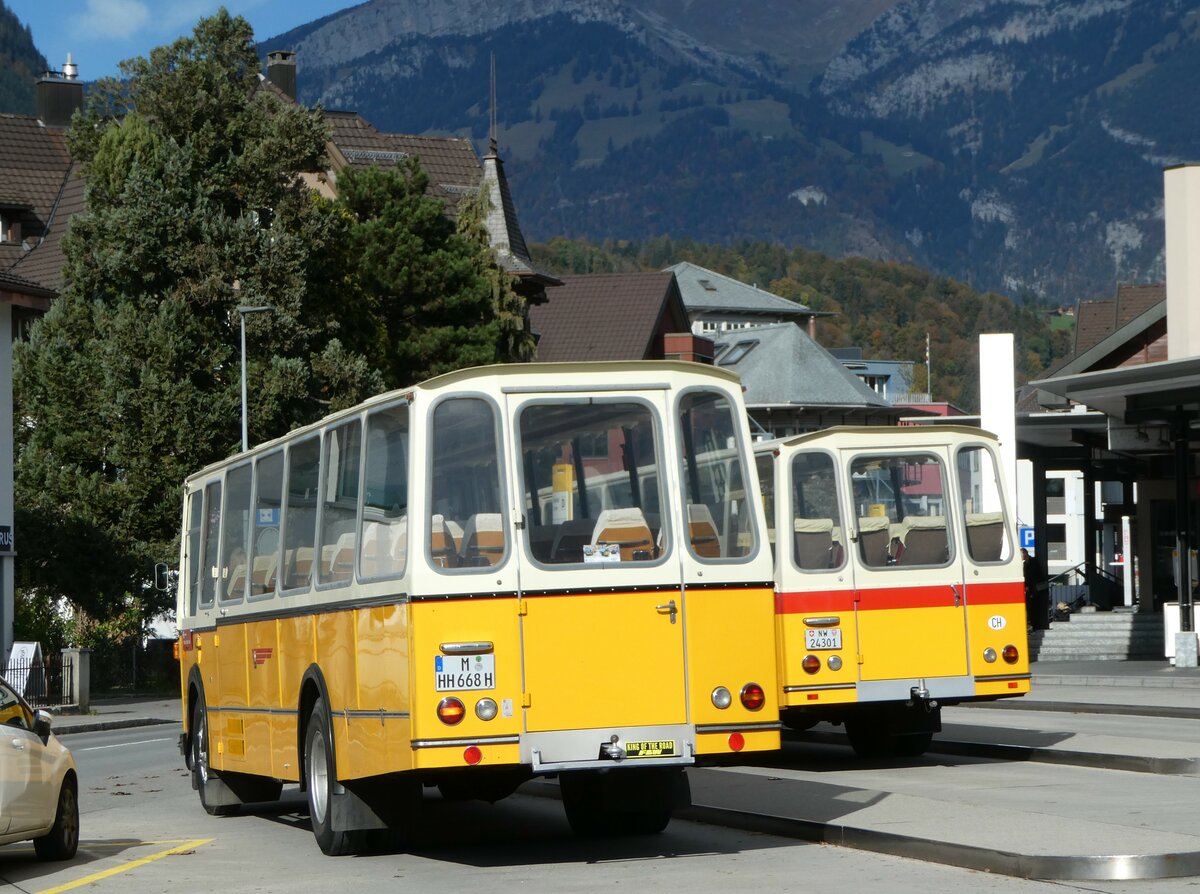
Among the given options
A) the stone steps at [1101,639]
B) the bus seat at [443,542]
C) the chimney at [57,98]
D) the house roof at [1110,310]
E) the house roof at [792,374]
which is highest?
the chimney at [57,98]

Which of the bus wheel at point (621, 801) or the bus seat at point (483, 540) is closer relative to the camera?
the bus seat at point (483, 540)

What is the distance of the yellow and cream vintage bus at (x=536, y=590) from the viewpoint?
11.8 m

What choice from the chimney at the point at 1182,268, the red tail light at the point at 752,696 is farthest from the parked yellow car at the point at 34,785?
the chimney at the point at 1182,268

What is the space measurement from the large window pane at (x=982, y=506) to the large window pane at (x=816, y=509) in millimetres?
1258

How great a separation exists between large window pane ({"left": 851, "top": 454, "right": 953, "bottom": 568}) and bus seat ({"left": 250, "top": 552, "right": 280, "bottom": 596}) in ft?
19.0

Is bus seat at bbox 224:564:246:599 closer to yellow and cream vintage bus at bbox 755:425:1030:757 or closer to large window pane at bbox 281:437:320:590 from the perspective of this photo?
large window pane at bbox 281:437:320:590

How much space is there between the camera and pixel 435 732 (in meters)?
11.6

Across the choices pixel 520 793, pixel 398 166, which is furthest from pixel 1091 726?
pixel 398 166

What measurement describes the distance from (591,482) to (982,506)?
716cm

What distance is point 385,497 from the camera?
40.8ft

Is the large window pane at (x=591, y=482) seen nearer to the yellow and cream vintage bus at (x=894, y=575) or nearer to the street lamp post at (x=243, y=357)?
the yellow and cream vintage bus at (x=894, y=575)

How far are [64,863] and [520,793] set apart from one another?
205 inches

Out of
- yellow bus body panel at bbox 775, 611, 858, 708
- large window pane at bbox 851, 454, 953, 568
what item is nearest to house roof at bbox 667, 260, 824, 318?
large window pane at bbox 851, 454, 953, 568

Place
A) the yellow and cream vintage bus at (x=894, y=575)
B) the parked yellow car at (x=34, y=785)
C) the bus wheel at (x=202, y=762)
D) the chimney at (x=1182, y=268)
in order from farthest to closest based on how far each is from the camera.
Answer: the chimney at (x=1182, y=268) < the yellow and cream vintage bus at (x=894, y=575) < the bus wheel at (x=202, y=762) < the parked yellow car at (x=34, y=785)
